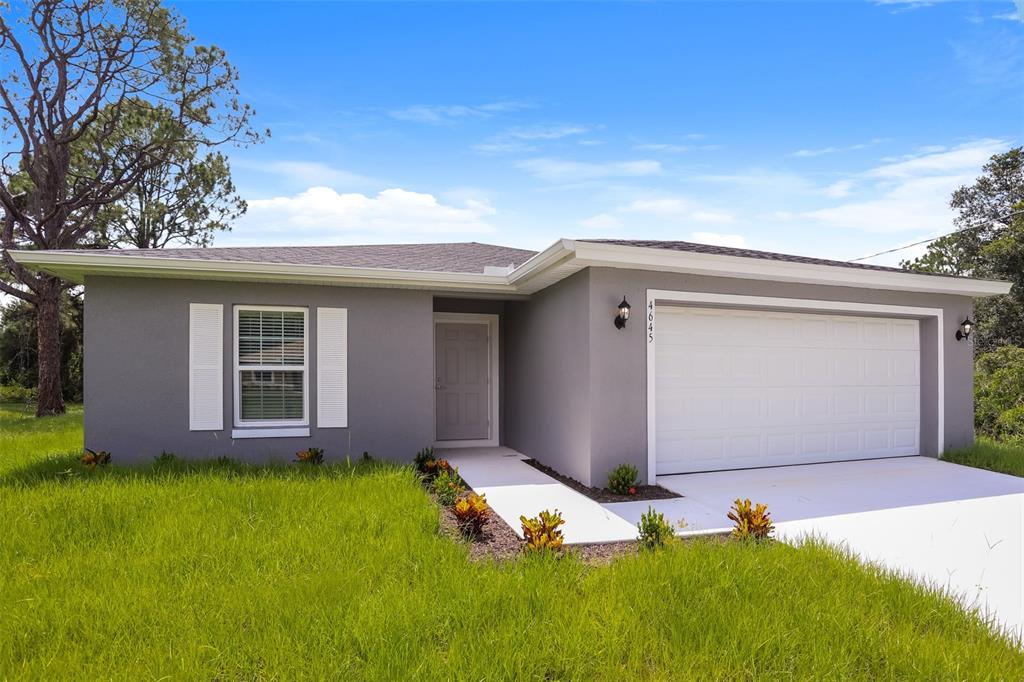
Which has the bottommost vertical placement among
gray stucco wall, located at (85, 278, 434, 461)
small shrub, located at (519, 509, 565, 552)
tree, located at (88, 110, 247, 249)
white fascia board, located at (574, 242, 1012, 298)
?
small shrub, located at (519, 509, 565, 552)

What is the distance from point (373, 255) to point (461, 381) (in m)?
2.60

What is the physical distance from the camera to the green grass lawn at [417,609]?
250 centimetres

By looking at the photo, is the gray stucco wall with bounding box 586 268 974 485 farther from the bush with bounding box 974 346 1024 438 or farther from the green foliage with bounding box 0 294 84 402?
the green foliage with bounding box 0 294 84 402

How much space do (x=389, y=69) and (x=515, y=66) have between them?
217cm

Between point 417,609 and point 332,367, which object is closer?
point 417,609

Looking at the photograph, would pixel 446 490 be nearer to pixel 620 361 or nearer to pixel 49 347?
pixel 620 361

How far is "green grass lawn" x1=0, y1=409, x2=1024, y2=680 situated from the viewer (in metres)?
2.50

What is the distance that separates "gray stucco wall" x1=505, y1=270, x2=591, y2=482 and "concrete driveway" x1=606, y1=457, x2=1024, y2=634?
1.22 metres

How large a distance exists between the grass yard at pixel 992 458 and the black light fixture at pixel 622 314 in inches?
224

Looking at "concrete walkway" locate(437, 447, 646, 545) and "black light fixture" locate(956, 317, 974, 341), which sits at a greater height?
"black light fixture" locate(956, 317, 974, 341)

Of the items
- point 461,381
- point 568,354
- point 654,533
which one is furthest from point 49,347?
point 654,533

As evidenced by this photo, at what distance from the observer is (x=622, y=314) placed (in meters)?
5.97

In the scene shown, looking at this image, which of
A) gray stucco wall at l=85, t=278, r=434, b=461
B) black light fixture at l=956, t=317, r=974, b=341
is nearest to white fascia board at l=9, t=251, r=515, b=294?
gray stucco wall at l=85, t=278, r=434, b=461

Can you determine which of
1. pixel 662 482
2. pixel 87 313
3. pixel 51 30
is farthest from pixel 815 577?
pixel 51 30
